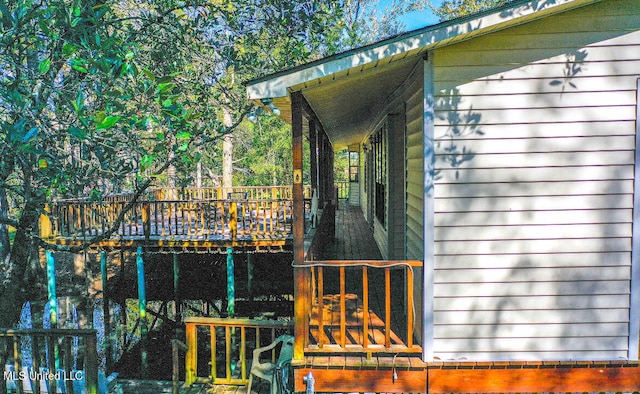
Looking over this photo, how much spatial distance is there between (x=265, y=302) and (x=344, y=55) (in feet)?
37.6

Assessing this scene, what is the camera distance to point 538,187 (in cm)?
405

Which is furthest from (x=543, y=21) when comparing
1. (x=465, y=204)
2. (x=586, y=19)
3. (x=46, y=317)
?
(x=46, y=317)

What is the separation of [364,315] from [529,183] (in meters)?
1.90

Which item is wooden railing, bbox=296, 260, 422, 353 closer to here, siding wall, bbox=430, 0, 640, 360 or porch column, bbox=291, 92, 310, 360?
porch column, bbox=291, 92, 310, 360

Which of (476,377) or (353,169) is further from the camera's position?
(353,169)

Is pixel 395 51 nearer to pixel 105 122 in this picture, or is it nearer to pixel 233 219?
pixel 105 122

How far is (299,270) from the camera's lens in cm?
421

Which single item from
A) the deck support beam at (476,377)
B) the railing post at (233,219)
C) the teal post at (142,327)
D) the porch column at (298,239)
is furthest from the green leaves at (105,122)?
the teal post at (142,327)

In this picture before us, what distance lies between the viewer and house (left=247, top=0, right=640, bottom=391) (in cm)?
397

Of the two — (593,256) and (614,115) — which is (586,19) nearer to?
(614,115)

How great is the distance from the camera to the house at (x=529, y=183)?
397cm

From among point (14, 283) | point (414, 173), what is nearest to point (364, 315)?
point (414, 173)

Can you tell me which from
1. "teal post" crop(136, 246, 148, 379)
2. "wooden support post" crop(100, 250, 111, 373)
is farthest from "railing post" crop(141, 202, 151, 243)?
"wooden support post" crop(100, 250, 111, 373)

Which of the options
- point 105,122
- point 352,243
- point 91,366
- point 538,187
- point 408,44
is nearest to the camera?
point 105,122
